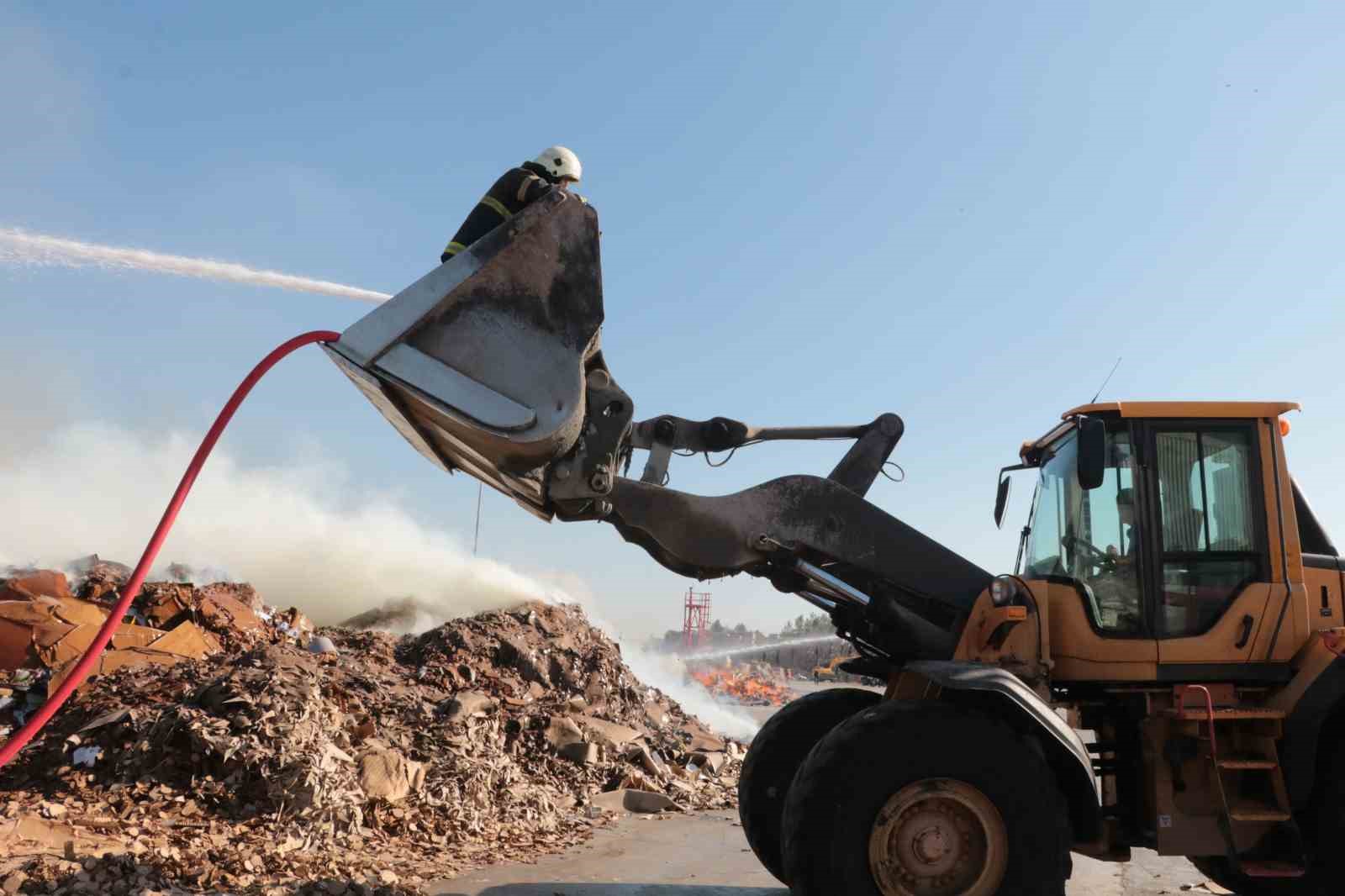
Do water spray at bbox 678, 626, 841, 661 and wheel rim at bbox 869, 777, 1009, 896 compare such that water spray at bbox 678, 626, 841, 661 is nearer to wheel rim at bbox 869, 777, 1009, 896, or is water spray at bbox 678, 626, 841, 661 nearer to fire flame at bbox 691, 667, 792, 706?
fire flame at bbox 691, 667, 792, 706

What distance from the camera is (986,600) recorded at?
6027 mm

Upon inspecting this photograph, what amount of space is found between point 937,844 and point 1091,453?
2232 mm

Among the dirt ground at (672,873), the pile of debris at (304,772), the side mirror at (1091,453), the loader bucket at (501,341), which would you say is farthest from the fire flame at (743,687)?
the loader bucket at (501,341)

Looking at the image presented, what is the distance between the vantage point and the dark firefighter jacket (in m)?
5.26

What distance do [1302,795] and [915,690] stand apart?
2038mm

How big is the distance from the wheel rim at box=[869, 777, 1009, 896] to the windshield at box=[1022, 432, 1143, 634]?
5.00ft

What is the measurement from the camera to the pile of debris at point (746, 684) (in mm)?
27827

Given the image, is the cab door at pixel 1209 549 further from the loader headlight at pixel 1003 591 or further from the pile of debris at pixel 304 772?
the pile of debris at pixel 304 772

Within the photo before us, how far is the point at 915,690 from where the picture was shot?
6121 mm

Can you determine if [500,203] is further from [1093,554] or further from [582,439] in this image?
[1093,554]

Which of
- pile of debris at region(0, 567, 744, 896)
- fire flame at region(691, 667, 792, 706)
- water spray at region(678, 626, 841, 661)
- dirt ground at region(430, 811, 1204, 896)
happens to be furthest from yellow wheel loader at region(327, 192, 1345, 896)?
water spray at region(678, 626, 841, 661)

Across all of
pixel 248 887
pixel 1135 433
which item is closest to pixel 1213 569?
pixel 1135 433

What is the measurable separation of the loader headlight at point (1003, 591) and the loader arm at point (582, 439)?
0.29m

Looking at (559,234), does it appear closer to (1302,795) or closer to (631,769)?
(1302,795)
